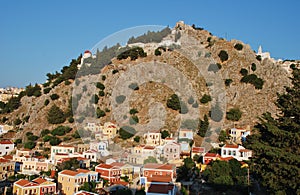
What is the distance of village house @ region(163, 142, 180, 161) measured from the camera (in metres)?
26.8

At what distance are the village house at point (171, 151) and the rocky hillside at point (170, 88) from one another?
6726 mm

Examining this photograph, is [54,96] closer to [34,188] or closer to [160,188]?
[34,188]

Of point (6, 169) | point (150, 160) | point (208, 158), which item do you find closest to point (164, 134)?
point (150, 160)

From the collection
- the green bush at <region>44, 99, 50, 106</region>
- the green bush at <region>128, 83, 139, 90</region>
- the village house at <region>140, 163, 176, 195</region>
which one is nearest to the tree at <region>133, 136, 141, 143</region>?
the village house at <region>140, 163, 176, 195</region>

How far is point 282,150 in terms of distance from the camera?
1133 cm

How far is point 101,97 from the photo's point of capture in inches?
1625

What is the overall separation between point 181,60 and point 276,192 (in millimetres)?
35149

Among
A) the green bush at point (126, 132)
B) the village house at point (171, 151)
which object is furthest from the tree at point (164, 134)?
the village house at point (171, 151)

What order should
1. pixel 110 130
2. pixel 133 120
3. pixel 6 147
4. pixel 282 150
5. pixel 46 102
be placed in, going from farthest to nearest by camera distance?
1. pixel 46 102
2. pixel 133 120
3. pixel 110 130
4. pixel 6 147
5. pixel 282 150

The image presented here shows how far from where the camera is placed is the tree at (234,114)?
3566 cm

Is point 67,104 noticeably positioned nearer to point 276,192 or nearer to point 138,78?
point 138,78

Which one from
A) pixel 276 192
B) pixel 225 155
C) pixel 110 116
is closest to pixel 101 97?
pixel 110 116

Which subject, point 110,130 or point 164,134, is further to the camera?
point 110,130

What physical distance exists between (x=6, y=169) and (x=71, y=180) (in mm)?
7520
